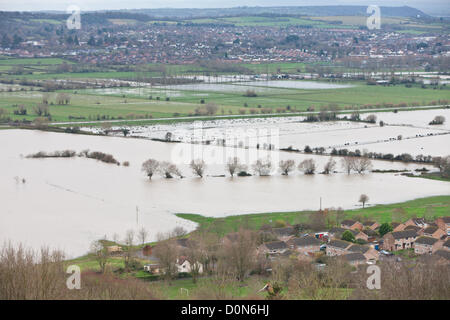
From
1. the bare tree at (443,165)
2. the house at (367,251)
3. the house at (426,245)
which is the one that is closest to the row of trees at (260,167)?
the bare tree at (443,165)

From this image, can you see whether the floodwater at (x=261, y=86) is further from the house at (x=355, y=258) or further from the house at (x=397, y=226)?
the house at (x=355, y=258)

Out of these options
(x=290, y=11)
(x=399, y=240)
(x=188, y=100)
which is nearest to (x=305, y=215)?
(x=399, y=240)

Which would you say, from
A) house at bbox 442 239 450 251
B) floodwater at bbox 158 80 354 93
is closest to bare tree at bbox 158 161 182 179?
house at bbox 442 239 450 251

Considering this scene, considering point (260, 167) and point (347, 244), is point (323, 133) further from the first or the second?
point (347, 244)

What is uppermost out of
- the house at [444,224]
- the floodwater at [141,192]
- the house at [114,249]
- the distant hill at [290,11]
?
the distant hill at [290,11]

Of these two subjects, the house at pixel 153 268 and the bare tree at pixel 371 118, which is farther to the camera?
the bare tree at pixel 371 118
